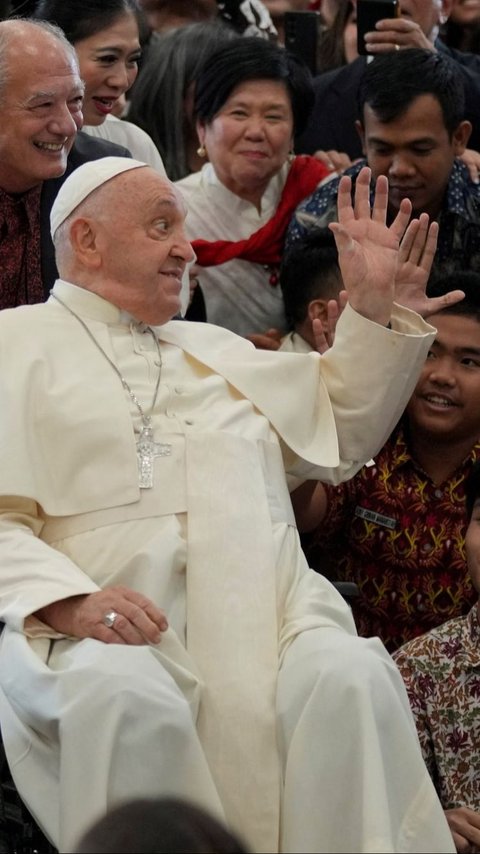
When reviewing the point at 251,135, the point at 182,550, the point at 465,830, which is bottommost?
the point at 465,830

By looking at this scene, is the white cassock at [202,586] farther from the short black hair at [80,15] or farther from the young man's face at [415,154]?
the short black hair at [80,15]

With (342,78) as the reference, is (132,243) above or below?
above

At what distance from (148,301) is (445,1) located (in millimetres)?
2580

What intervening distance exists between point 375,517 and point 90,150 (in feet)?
3.75

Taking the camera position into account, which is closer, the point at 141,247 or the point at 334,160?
the point at 141,247

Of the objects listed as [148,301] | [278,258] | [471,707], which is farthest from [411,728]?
[278,258]

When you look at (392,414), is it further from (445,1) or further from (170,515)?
(445,1)

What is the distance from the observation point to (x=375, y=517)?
4.34 metres

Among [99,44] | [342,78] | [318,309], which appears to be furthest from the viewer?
[342,78]

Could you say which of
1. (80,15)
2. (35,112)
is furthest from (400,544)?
(80,15)

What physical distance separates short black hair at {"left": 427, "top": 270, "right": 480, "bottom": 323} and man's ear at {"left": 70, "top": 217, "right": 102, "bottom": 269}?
0.98 m

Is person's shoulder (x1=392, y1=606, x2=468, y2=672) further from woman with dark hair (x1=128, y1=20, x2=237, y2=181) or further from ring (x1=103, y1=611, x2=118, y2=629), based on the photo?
woman with dark hair (x1=128, y1=20, x2=237, y2=181)

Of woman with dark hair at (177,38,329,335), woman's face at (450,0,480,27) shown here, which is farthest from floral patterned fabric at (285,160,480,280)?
woman's face at (450,0,480,27)

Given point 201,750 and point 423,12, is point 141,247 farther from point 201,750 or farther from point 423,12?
point 423,12
